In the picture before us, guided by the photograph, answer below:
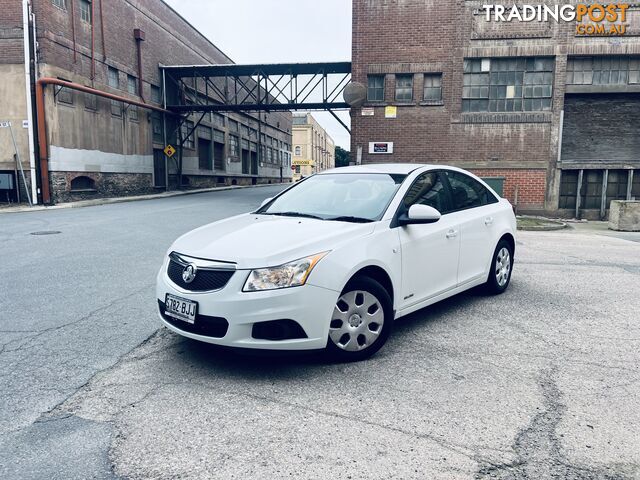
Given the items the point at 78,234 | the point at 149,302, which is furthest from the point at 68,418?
the point at 78,234

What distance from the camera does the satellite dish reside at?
18.7m

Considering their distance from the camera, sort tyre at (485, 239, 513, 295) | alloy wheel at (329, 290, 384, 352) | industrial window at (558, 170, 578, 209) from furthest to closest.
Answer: industrial window at (558, 170, 578, 209) → tyre at (485, 239, 513, 295) → alloy wheel at (329, 290, 384, 352)

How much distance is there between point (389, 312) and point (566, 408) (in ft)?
4.66

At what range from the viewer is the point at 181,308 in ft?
12.4

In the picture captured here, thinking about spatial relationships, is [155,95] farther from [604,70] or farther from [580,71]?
[604,70]

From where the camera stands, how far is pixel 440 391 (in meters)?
3.47

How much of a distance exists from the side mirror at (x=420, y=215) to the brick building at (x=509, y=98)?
14.8 meters

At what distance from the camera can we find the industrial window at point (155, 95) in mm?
30000

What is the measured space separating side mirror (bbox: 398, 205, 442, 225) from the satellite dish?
49.6 ft

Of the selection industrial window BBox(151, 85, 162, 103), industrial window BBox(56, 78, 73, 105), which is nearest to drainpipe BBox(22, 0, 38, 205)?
industrial window BBox(56, 78, 73, 105)

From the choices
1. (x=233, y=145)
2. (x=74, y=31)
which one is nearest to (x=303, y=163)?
(x=233, y=145)

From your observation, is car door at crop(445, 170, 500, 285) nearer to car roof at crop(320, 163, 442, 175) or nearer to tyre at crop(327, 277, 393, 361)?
car roof at crop(320, 163, 442, 175)

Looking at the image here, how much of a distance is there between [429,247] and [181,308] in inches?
90.2

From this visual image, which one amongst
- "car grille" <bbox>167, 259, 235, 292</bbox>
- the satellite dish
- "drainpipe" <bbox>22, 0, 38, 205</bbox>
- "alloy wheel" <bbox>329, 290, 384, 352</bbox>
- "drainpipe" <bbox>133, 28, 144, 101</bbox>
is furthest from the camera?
"drainpipe" <bbox>133, 28, 144, 101</bbox>
